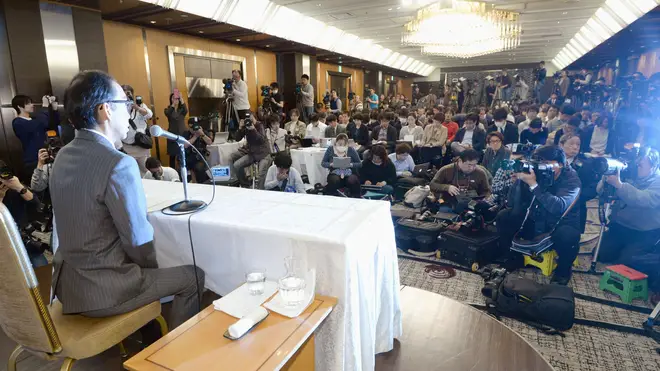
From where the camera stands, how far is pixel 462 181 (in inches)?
159

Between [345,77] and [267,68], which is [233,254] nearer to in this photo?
[267,68]

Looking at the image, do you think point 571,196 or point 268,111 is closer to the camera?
point 571,196

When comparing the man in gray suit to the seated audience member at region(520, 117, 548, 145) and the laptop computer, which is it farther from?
the seated audience member at region(520, 117, 548, 145)

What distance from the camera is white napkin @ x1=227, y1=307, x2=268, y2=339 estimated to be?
1099 mm

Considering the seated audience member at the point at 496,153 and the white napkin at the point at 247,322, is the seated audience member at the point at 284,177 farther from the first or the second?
the white napkin at the point at 247,322

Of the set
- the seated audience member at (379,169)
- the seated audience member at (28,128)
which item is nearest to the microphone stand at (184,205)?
the seated audience member at (379,169)

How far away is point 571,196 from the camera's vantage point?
2895 millimetres

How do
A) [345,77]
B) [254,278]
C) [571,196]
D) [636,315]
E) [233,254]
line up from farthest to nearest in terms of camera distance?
[345,77] < [571,196] < [636,315] < [233,254] < [254,278]

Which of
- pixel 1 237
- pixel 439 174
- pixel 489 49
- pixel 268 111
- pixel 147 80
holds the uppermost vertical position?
pixel 489 49

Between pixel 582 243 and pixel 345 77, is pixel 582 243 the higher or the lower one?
the lower one

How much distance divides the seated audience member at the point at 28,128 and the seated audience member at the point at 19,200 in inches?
74.0

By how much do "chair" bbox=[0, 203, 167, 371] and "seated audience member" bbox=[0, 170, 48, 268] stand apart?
1801mm

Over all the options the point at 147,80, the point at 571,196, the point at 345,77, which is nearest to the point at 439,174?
the point at 571,196

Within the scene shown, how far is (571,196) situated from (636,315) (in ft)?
3.04
